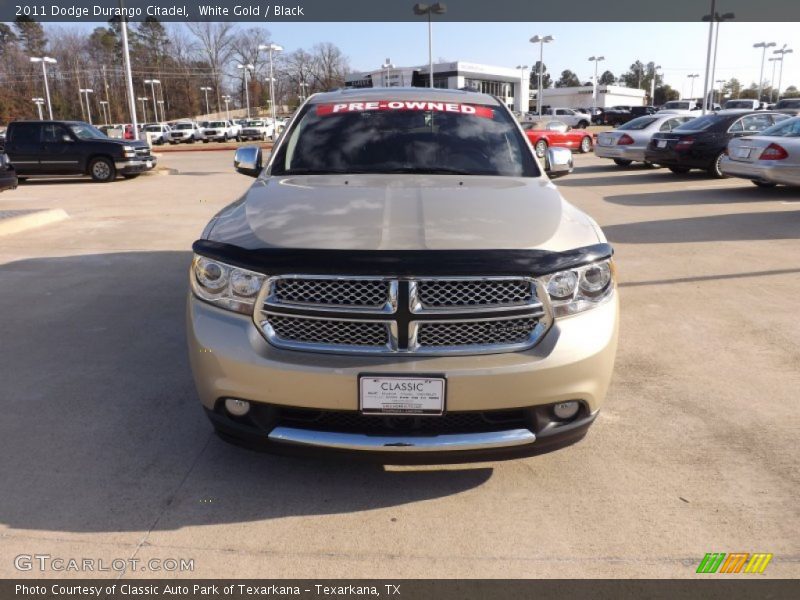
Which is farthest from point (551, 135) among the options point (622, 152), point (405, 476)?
point (405, 476)

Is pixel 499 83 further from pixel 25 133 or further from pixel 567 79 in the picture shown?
pixel 567 79

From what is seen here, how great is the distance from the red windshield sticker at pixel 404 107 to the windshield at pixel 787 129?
942cm

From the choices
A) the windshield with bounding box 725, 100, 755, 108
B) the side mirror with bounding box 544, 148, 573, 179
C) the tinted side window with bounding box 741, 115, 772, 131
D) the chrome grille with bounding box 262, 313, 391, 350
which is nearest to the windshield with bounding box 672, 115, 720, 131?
the tinted side window with bounding box 741, 115, 772, 131

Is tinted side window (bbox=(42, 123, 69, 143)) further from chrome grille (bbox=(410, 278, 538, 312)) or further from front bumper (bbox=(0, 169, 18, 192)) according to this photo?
chrome grille (bbox=(410, 278, 538, 312))

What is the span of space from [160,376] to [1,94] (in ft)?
318

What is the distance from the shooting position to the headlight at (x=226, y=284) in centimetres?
273

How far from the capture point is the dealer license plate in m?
2.55

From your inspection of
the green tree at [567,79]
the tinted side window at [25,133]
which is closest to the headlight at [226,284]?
the tinted side window at [25,133]

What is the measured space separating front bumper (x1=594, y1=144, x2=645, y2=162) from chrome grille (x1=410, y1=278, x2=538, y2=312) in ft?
52.2

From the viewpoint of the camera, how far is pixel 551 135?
75.8ft

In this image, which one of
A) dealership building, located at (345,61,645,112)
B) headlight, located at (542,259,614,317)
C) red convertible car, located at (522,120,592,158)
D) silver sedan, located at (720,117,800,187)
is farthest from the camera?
dealership building, located at (345,61,645,112)

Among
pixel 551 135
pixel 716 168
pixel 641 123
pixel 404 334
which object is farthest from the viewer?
pixel 551 135

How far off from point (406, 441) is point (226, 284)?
3.34ft

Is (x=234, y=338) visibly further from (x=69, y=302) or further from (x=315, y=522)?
(x=69, y=302)
